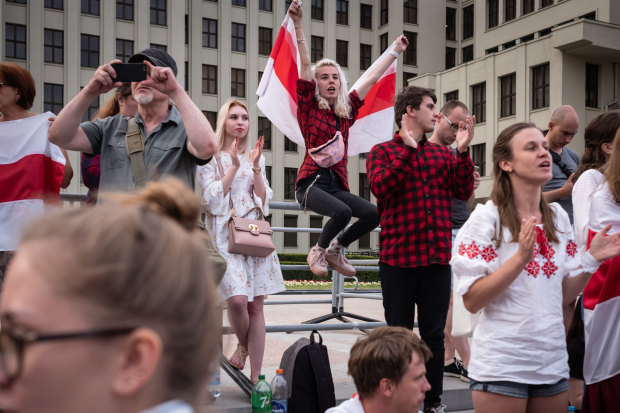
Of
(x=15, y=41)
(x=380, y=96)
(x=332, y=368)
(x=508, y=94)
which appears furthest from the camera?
(x=15, y=41)

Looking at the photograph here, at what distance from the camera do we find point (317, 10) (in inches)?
1938

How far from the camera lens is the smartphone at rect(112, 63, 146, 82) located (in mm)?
3826

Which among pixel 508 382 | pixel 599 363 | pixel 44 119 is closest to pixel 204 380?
pixel 508 382

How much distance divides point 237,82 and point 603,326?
43.9 meters

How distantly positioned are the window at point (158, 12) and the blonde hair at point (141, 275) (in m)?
45.5

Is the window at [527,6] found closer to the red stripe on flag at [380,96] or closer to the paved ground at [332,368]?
the paved ground at [332,368]

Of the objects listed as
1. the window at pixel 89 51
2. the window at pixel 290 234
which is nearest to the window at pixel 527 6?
the window at pixel 290 234

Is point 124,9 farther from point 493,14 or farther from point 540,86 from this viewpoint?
point 540,86

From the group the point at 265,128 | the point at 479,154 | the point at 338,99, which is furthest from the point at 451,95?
the point at 338,99

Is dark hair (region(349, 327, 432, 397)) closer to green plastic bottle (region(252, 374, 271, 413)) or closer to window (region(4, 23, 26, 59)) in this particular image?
green plastic bottle (region(252, 374, 271, 413))

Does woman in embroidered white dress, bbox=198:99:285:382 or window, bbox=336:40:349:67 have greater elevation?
window, bbox=336:40:349:67

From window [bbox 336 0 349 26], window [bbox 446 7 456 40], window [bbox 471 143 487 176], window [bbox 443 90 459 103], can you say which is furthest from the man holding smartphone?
window [bbox 446 7 456 40]

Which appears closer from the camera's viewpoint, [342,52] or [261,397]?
[261,397]

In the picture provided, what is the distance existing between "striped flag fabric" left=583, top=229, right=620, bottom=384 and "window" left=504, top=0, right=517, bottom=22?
39.6 metres
